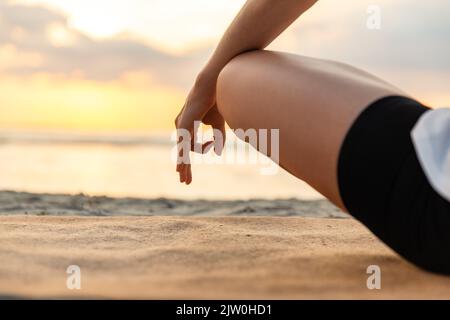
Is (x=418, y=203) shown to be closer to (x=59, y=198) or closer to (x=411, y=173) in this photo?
(x=411, y=173)

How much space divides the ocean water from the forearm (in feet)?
6.97

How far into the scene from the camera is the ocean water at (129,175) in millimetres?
5227

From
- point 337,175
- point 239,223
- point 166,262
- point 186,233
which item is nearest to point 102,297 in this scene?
point 166,262

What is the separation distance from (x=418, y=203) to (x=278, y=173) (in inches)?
236

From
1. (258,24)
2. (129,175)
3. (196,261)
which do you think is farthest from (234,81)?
(129,175)

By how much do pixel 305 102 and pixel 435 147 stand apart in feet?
0.74

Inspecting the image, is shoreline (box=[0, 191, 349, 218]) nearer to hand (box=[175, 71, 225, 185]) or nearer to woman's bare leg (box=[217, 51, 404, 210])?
hand (box=[175, 71, 225, 185])

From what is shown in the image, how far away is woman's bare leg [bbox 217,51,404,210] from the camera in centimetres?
96

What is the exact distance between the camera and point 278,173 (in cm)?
689

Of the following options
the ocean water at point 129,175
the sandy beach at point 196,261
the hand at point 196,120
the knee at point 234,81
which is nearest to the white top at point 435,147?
the sandy beach at point 196,261

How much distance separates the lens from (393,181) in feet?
2.98

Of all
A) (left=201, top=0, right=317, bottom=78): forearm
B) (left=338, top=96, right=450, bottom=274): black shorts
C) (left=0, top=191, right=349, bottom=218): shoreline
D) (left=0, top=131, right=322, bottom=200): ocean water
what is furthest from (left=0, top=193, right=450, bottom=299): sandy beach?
(left=0, top=131, right=322, bottom=200): ocean water

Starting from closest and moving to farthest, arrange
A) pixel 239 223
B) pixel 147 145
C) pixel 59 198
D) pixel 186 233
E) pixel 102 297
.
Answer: pixel 102 297 < pixel 186 233 < pixel 239 223 < pixel 59 198 < pixel 147 145

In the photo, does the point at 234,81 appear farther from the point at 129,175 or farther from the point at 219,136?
the point at 129,175
